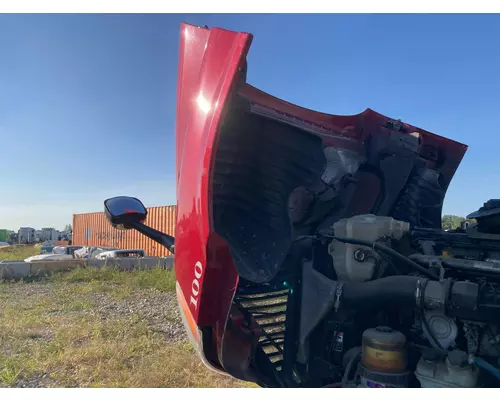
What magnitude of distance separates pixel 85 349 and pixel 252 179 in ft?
10.4

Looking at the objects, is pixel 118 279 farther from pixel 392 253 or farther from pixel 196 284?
pixel 392 253

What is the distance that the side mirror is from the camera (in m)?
2.60

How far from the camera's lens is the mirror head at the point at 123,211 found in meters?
2.60

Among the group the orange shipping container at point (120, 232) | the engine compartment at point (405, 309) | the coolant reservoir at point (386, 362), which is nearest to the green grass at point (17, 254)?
Result: the orange shipping container at point (120, 232)

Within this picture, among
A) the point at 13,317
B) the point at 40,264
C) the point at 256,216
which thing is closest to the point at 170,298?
the point at 13,317

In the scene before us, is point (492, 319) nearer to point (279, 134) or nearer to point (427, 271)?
point (427, 271)

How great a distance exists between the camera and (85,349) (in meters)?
4.61

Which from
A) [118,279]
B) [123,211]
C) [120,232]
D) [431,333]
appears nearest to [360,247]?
[431,333]

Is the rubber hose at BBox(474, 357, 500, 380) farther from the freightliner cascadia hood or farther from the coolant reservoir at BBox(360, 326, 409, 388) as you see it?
the freightliner cascadia hood

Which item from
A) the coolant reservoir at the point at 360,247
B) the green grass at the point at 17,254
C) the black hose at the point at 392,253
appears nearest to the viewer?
the black hose at the point at 392,253

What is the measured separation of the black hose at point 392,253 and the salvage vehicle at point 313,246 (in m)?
0.01

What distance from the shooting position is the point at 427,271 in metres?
2.02

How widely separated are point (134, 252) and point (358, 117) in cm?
1503

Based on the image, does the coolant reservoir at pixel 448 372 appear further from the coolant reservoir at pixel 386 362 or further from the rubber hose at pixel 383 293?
the rubber hose at pixel 383 293
